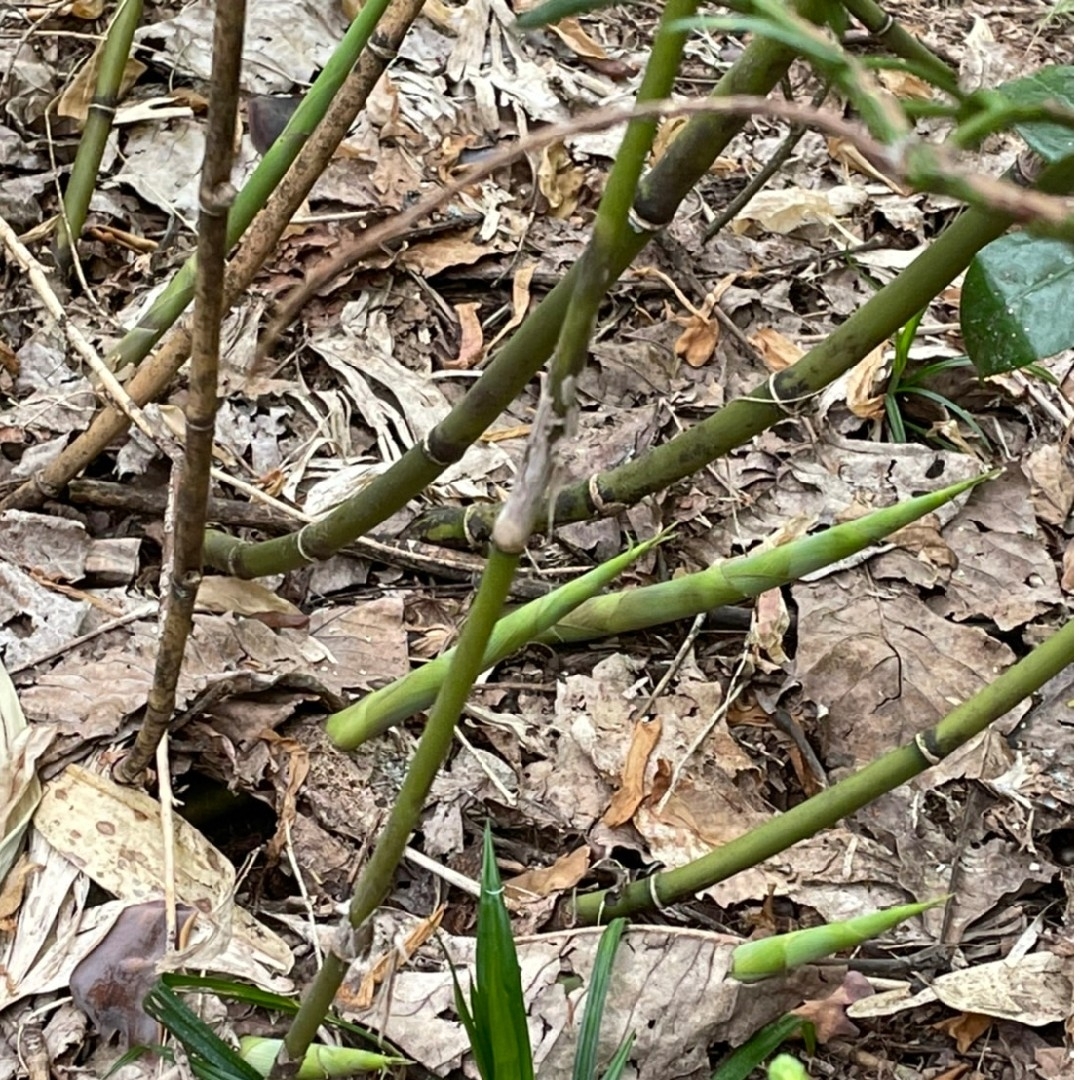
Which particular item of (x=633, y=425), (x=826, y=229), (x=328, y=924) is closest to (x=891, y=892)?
(x=328, y=924)

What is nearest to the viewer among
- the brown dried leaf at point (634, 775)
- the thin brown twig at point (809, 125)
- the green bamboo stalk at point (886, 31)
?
the thin brown twig at point (809, 125)

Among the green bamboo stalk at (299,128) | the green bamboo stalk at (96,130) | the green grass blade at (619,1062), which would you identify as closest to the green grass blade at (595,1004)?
the green grass blade at (619,1062)

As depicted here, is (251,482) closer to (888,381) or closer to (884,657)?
(884,657)

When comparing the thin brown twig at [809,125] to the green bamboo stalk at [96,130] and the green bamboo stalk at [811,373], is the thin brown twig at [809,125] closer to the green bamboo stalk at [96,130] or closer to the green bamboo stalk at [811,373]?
the green bamboo stalk at [811,373]

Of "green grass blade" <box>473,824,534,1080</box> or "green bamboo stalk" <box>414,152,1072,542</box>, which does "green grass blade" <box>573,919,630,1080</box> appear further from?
"green bamboo stalk" <box>414,152,1072,542</box>

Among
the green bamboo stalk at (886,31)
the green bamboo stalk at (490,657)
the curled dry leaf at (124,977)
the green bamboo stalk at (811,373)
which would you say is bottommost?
the curled dry leaf at (124,977)

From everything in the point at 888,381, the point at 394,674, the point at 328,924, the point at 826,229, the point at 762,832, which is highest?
the point at 826,229
